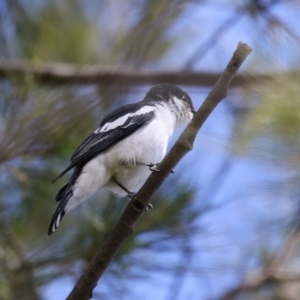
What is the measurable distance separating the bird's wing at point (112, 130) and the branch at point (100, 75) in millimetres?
297

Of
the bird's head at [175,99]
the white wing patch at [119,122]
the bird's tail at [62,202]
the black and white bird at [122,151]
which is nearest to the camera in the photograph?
the bird's tail at [62,202]

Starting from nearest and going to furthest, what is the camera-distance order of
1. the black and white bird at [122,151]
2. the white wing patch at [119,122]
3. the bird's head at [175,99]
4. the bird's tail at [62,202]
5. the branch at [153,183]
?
the branch at [153,183]
the bird's tail at [62,202]
the black and white bird at [122,151]
the white wing patch at [119,122]
the bird's head at [175,99]

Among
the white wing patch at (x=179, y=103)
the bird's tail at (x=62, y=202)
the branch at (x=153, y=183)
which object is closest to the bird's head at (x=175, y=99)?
the white wing patch at (x=179, y=103)

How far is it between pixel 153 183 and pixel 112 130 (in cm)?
61

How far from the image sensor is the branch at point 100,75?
262 cm

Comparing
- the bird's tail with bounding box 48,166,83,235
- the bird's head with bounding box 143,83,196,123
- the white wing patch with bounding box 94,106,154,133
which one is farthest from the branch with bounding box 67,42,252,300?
the bird's head with bounding box 143,83,196,123

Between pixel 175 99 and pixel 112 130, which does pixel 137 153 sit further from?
pixel 175 99

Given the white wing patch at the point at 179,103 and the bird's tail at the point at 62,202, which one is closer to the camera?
the bird's tail at the point at 62,202

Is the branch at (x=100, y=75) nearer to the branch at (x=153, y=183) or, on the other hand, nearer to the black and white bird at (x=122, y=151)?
the black and white bird at (x=122, y=151)

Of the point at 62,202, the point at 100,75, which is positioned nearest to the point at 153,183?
the point at 62,202

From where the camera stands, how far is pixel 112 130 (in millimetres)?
2537

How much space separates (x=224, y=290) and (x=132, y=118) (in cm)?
88

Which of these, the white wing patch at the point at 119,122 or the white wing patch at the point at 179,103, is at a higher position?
the white wing patch at the point at 119,122

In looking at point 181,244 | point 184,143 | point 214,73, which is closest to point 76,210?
point 181,244
